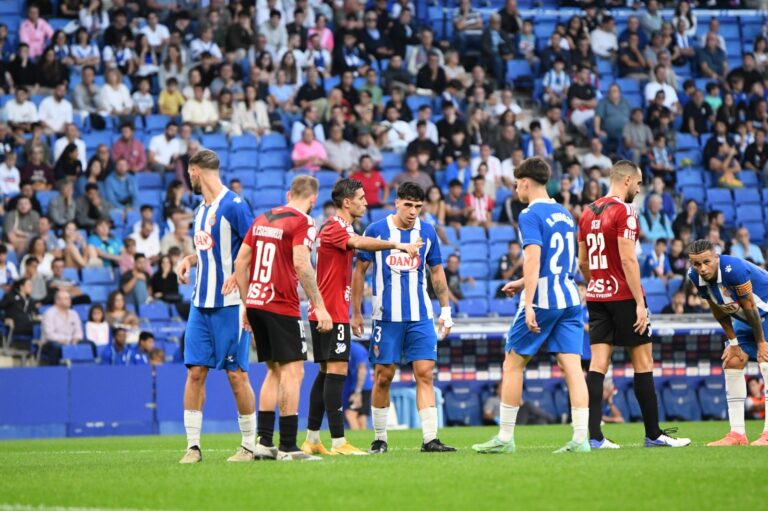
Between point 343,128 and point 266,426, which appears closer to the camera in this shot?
point 266,426

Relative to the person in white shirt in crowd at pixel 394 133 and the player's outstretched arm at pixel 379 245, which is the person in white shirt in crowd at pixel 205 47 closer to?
the person in white shirt in crowd at pixel 394 133

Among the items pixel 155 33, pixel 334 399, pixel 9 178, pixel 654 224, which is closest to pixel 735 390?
pixel 334 399

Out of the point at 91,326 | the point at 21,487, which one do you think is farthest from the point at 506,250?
the point at 21,487

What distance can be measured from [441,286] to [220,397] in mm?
8072

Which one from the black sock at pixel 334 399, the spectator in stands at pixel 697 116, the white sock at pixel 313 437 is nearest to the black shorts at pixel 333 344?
the black sock at pixel 334 399

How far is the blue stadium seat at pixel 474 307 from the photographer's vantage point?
20.1m

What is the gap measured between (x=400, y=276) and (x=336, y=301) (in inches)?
22.9

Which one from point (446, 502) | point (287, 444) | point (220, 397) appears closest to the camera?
point (446, 502)

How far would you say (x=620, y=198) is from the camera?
424 inches

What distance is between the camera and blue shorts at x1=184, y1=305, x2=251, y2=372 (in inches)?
385

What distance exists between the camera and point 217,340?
32.1 feet

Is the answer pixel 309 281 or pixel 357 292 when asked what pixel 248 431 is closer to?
pixel 309 281

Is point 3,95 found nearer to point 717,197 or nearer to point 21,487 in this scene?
point 717,197

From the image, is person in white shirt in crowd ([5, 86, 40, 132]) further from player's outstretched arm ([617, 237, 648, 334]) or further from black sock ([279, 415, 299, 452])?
player's outstretched arm ([617, 237, 648, 334])
